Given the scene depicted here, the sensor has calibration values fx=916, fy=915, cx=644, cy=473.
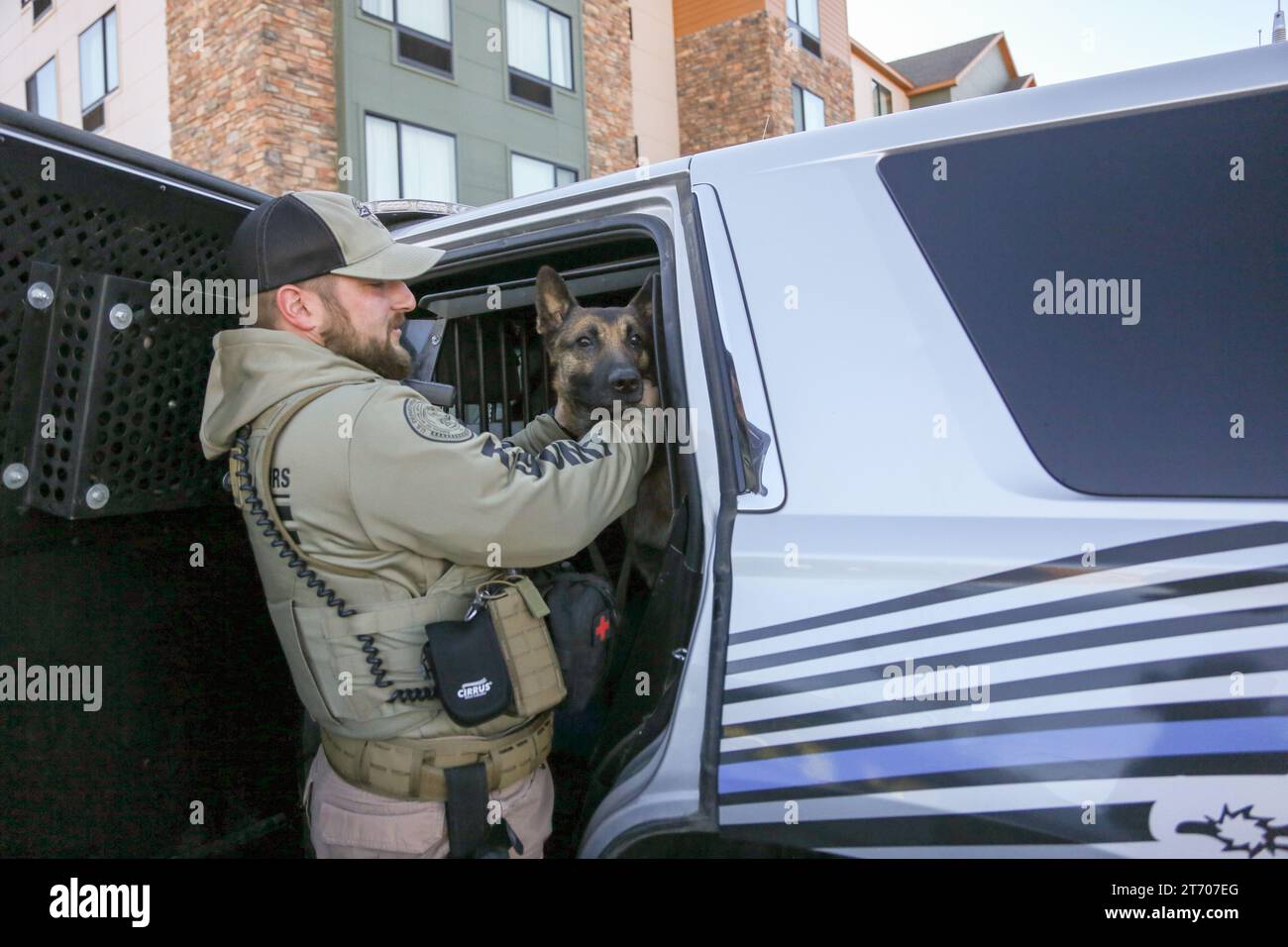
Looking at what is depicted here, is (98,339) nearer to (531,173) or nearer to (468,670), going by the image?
(468,670)

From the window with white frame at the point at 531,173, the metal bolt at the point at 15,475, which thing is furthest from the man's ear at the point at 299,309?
the window with white frame at the point at 531,173

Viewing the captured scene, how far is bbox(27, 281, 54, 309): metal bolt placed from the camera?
1675 mm

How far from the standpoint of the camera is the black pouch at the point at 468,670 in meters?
1.68

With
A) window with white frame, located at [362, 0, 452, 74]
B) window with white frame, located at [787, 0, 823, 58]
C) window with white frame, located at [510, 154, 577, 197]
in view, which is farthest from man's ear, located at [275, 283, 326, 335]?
window with white frame, located at [787, 0, 823, 58]

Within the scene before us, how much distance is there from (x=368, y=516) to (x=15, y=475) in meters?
0.66

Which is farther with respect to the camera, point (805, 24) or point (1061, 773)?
point (805, 24)

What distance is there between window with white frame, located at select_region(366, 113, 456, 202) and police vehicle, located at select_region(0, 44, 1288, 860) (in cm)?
1143

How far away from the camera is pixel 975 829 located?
1354mm

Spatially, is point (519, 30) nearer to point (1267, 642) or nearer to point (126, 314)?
point (126, 314)

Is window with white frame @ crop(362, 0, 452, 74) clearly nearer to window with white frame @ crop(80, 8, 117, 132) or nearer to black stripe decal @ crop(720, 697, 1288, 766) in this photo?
window with white frame @ crop(80, 8, 117, 132)

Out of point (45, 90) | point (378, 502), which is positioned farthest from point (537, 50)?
point (378, 502)

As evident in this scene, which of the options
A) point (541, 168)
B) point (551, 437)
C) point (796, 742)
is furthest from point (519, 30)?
point (796, 742)

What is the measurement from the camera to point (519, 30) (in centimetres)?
1544

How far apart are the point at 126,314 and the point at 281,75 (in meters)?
11.5
